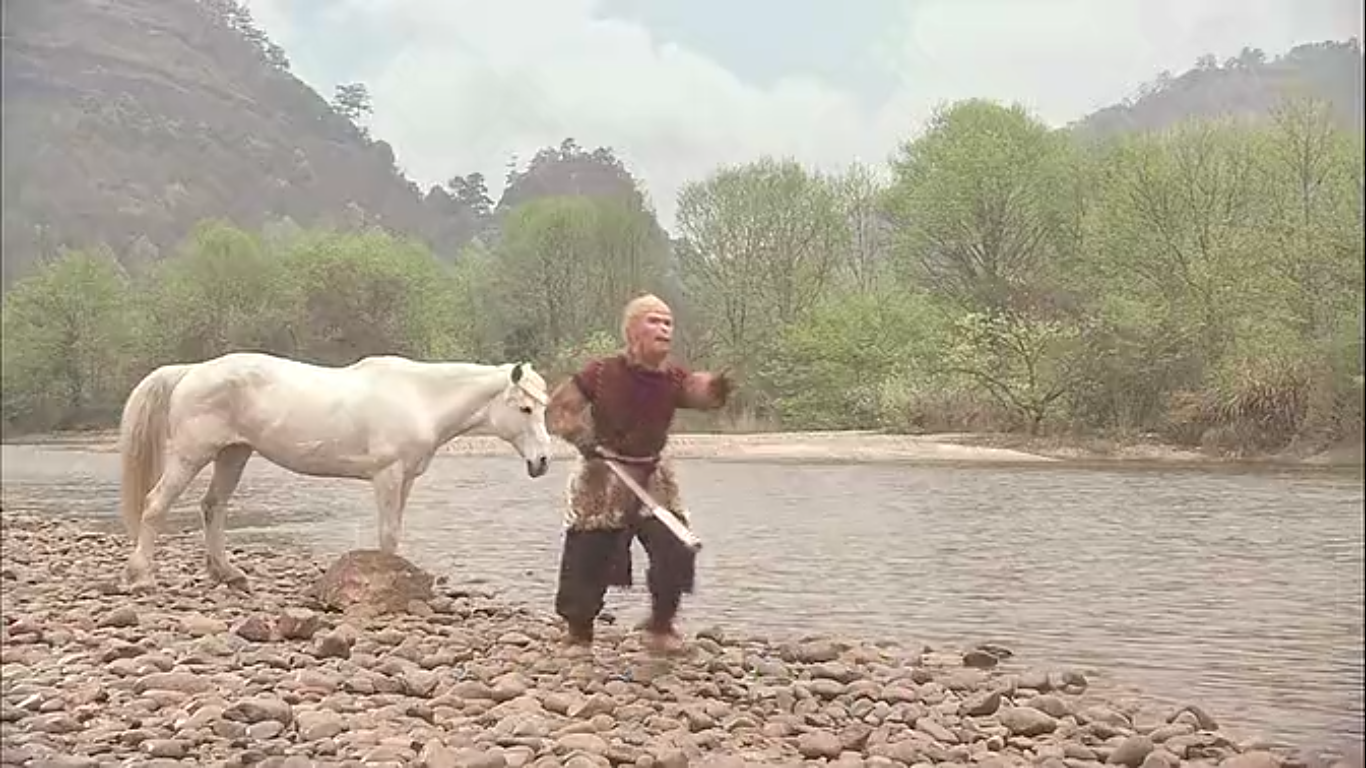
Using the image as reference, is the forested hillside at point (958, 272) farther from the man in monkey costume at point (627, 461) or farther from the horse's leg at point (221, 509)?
Answer: the horse's leg at point (221, 509)

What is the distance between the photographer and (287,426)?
9.03ft

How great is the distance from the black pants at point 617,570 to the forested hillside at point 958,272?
21 cm

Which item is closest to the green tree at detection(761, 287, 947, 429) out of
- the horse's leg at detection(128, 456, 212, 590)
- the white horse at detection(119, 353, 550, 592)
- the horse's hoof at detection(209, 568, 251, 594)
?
the white horse at detection(119, 353, 550, 592)

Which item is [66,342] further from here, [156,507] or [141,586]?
[141,586]

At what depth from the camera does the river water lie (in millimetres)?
1525

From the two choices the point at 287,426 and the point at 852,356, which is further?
the point at 287,426

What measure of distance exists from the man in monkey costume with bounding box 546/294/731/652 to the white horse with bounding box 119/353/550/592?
26 centimetres

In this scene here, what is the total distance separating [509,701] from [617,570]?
213mm

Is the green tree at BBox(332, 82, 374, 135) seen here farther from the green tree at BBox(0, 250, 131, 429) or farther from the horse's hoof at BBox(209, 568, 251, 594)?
the horse's hoof at BBox(209, 568, 251, 594)

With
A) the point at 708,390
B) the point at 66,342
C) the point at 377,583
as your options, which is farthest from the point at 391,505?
the point at 708,390

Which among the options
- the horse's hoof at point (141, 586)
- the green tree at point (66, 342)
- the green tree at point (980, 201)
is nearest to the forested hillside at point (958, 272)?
the green tree at point (980, 201)

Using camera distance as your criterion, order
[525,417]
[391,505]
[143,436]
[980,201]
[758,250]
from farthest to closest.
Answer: [143,436] < [391,505] < [525,417] < [758,250] < [980,201]

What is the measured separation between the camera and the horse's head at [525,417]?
2219mm

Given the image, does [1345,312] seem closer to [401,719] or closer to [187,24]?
[401,719]
